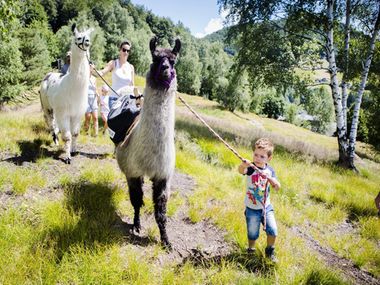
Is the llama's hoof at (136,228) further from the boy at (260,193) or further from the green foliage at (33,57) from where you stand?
the green foliage at (33,57)

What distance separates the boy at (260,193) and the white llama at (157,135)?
37.0 inches

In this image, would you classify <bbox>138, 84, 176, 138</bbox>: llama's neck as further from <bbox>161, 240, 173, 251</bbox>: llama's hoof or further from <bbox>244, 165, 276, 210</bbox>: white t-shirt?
<bbox>161, 240, 173, 251</bbox>: llama's hoof

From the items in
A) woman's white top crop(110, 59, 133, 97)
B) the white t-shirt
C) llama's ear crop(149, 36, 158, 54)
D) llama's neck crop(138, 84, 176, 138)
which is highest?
llama's ear crop(149, 36, 158, 54)

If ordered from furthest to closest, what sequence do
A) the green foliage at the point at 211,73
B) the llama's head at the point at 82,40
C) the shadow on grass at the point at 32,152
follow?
the green foliage at the point at 211,73 < the shadow on grass at the point at 32,152 < the llama's head at the point at 82,40

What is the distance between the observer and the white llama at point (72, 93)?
5430 millimetres

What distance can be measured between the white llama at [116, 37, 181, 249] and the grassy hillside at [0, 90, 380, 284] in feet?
2.11

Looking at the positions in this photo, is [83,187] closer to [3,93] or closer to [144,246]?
[144,246]

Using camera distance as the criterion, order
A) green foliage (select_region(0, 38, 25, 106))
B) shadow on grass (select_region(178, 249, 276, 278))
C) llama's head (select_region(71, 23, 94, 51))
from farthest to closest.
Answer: green foliage (select_region(0, 38, 25, 106)), llama's head (select_region(71, 23, 94, 51)), shadow on grass (select_region(178, 249, 276, 278))

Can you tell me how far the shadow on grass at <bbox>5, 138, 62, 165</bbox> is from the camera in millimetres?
5773

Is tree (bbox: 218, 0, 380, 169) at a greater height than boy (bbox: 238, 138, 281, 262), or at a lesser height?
greater

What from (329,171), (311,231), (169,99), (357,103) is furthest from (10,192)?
(357,103)

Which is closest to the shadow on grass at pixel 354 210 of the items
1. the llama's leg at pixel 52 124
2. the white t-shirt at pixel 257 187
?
the white t-shirt at pixel 257 187

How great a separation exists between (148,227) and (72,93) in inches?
122

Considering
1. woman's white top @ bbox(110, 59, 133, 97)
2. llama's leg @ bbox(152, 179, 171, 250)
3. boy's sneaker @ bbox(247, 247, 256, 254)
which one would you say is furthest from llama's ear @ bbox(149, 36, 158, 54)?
woman's white top @ bbox(110, 59, 133, 97)
